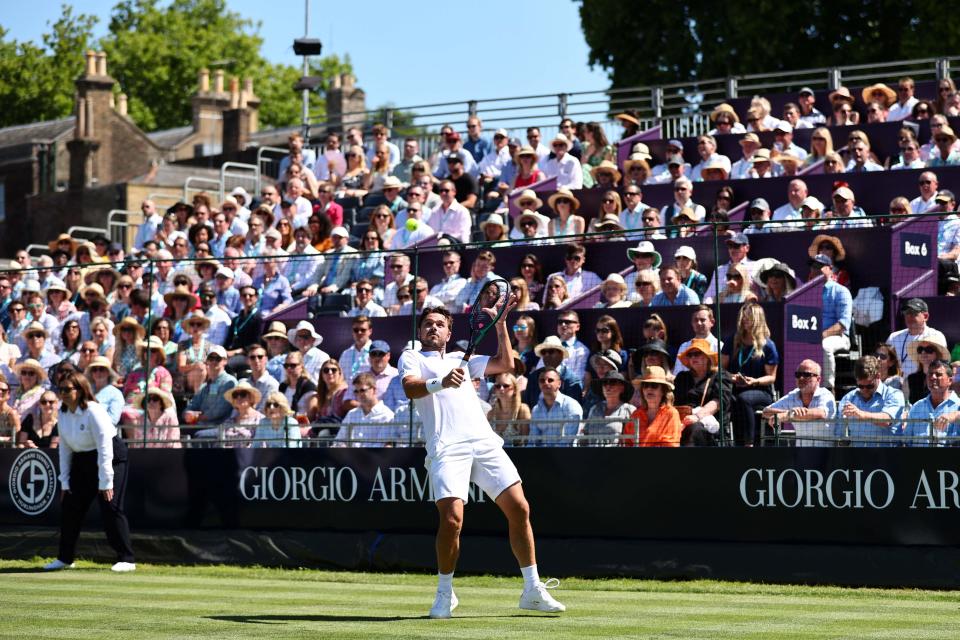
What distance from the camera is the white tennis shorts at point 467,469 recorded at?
10.4 meters

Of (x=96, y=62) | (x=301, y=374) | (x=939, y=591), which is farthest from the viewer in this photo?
(x=96, y=62)

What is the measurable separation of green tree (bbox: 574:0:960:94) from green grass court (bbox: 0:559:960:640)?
992 inches

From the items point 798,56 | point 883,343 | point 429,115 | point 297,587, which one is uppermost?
point 798,56

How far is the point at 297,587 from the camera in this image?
1333 centimetres

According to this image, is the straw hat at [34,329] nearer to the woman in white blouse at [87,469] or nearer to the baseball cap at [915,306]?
the woman in white blouse at [87,469]

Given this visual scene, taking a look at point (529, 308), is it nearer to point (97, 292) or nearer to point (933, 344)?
point (933, 344)

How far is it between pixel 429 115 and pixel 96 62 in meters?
27.1

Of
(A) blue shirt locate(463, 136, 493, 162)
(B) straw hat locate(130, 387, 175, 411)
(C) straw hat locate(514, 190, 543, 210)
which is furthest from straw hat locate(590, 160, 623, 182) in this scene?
(B) straw hat locate(130, 387, 175, 411)

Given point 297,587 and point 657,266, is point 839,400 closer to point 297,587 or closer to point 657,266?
point 657,266

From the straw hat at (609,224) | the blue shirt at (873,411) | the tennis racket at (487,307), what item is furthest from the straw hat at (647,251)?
the tennis racket at (487,307)

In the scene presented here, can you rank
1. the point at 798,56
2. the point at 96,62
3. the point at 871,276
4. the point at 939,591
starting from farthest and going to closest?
the point at 96,62
the point at 798,56
the point at 871,276
the point at 939,591

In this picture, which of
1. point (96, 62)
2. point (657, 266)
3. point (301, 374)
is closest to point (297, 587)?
point (301, 374)

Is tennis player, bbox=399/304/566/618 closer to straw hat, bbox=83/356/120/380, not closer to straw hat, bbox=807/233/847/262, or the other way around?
straw hat, bbox=807/233/847/262

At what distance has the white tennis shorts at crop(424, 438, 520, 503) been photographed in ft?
34.0
